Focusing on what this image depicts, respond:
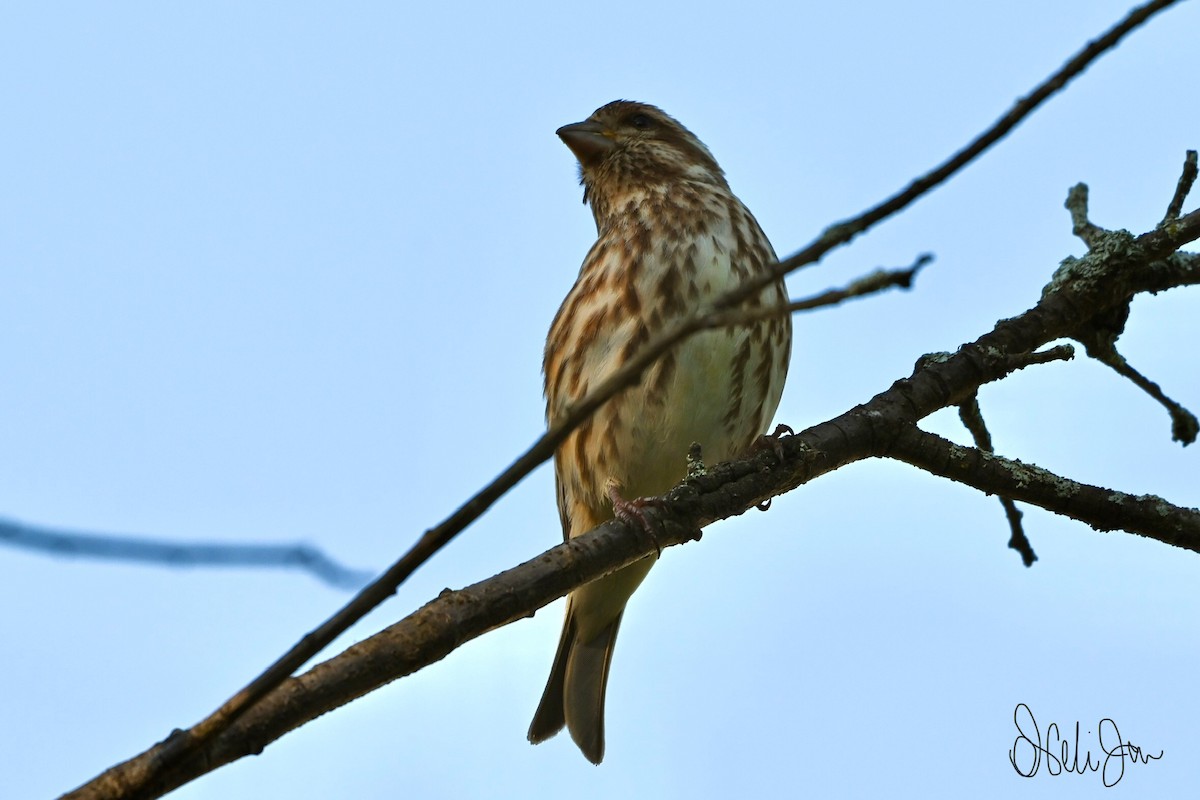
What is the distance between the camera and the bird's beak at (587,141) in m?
6.63

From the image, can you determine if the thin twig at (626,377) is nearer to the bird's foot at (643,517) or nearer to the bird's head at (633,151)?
the bird's foot at (643,517)

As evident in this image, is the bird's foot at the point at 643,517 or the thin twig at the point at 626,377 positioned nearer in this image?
the thin twig at the point at 626,377

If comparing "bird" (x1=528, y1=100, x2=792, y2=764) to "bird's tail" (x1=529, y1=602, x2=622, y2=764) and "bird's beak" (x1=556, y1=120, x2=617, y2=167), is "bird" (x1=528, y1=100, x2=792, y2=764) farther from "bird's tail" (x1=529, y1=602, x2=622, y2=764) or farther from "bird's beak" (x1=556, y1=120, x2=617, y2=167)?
"bird's beak" (x1=556, y1=120, x2=617, y2=167)

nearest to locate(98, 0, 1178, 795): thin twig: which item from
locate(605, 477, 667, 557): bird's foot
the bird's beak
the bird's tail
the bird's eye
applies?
locate(605, 477, 667, 557): bird's foot

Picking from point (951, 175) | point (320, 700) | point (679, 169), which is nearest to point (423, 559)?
point (320, 700)

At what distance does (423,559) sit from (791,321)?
3.73 meters

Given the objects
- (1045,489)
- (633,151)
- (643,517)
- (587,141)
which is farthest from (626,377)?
(587,141)

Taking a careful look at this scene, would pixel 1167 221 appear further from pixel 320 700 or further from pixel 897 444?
pixel 320 700

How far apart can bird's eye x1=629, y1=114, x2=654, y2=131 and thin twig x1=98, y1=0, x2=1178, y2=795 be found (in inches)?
186

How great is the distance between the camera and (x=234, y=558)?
2.17m

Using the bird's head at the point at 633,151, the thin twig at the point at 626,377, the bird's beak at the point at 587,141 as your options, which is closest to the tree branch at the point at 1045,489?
the thin twig at the point at 626,377

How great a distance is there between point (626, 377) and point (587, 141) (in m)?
4.71

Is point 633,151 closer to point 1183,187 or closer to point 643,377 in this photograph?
point 643,377

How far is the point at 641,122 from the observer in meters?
6.85
